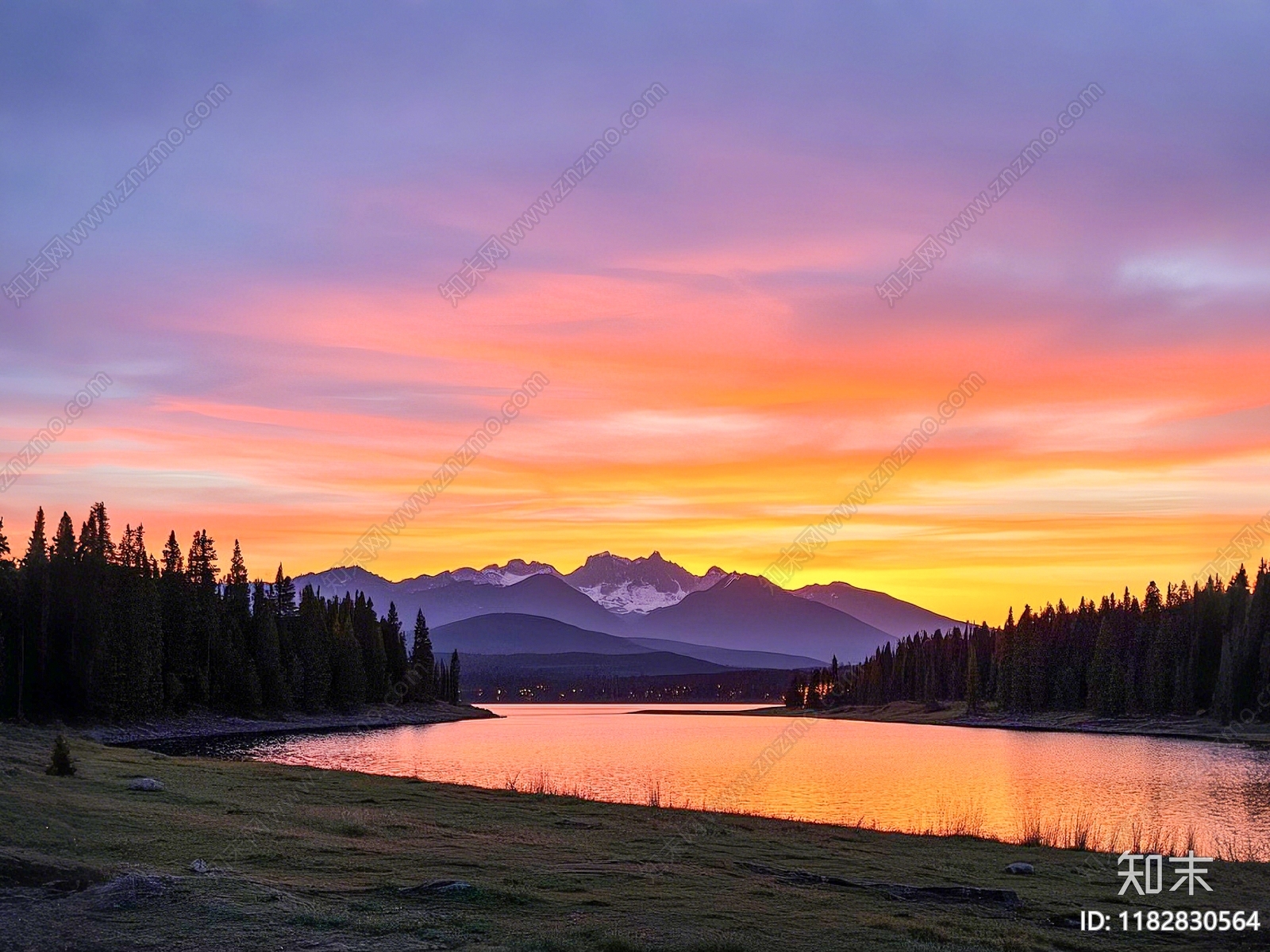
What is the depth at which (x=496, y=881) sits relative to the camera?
21.4m

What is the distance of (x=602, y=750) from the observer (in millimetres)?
94938

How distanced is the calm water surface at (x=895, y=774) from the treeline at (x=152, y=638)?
50.5 feet

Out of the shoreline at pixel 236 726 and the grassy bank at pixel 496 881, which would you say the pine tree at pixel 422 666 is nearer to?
the shoreline at pixel 236 726

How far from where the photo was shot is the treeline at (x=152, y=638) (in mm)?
94625

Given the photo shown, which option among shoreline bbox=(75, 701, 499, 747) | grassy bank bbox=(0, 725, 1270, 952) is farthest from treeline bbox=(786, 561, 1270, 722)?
grassy bank bbox=(0, 725, 1270, 952)

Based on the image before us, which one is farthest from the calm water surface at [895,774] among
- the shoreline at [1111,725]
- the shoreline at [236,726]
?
the shoreline at [236,726]

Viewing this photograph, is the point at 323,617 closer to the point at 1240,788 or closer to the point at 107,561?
the point at 107,561

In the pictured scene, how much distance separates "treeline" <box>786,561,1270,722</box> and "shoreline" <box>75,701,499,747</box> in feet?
333

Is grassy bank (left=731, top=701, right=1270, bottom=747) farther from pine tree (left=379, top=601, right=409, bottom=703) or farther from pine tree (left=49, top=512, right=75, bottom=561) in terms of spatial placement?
pine tree (left=49, top=512, right=75, bottom=561)

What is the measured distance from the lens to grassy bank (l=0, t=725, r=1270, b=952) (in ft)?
55.3

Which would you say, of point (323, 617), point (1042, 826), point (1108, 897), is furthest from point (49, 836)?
point (323, 617)

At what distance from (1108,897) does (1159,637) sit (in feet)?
451

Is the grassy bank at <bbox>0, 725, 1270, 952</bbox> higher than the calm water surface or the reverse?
higher

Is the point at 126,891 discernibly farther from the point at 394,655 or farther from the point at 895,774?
the point at 394,655
